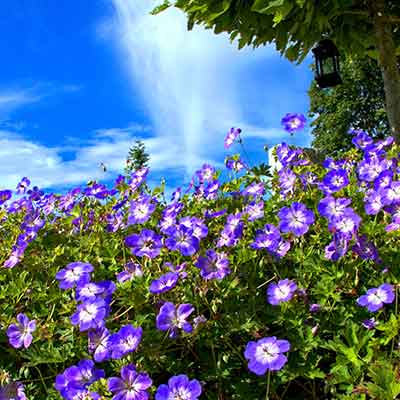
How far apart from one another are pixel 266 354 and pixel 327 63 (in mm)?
8574

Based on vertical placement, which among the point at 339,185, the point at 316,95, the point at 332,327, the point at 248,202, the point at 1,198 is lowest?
the point at 332,327

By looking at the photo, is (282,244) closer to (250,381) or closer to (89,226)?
(250,381)

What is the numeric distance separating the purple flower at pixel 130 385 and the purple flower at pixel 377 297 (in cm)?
82

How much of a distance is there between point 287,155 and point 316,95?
27.0 metres

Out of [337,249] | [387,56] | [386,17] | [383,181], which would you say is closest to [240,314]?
[337,249]

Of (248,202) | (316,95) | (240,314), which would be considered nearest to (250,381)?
(240,314)

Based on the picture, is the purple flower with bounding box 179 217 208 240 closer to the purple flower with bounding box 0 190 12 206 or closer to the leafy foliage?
the leafy foliage

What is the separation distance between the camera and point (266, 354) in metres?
1.84

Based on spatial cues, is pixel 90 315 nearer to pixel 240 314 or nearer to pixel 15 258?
pixel 240 314

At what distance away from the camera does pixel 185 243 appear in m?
2.38

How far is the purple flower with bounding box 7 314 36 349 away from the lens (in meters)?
2.11

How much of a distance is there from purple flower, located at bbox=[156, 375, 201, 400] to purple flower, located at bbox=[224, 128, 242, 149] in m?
2.63

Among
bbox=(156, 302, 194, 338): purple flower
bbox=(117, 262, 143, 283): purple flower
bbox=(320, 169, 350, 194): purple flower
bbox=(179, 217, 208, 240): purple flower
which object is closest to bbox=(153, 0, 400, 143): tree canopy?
bbox=(320, 169, 350, 194): purple flower

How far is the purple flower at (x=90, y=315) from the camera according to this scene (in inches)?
76.3
